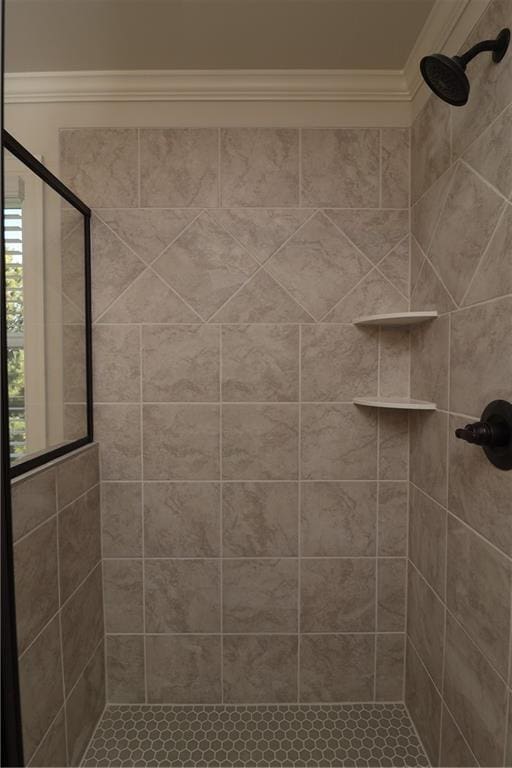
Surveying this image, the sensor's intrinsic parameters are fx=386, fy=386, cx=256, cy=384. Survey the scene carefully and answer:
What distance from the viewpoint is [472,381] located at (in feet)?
3.04

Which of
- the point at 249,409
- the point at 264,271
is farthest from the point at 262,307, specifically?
the point at 249,409

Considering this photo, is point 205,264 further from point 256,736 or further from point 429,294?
point 256,736

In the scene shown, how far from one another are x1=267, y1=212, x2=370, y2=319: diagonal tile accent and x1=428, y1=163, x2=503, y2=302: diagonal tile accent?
27 centimetres

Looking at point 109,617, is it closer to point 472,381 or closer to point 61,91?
point 472,381

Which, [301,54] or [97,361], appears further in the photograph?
[97,361]

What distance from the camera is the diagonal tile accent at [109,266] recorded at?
1.28 m

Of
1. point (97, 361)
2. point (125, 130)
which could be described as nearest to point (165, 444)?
point (97, 361)

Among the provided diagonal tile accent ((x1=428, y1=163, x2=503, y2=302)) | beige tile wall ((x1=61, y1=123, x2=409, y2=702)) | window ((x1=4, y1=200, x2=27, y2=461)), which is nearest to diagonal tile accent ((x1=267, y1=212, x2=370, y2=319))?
beige tile wall ((x1=61, y1=123, x2=409, y2=702))

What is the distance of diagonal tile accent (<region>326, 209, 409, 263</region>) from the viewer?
4.18ft

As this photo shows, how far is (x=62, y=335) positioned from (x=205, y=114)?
0.85 m

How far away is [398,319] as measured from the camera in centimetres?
116

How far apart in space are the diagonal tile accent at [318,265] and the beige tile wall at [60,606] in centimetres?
85

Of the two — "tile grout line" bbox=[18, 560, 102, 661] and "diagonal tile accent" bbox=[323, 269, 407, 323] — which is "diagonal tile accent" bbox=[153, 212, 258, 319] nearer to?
"diagonal tile accent" bbox=[323, 269, 407, 323]

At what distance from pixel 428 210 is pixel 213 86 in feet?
2.59
